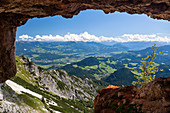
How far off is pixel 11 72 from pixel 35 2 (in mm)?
21585

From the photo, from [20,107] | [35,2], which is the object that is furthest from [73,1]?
[20,107]

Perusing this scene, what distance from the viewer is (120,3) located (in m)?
18.6

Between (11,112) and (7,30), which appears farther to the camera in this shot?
(11,112)

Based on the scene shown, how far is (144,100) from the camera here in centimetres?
1959

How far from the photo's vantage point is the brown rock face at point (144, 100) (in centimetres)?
1741

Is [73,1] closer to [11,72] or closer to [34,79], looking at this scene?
[11,72]

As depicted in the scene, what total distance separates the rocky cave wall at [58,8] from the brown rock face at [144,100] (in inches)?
487

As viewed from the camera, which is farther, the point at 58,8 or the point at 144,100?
the point at 58,8

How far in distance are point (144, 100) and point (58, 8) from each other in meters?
22.6

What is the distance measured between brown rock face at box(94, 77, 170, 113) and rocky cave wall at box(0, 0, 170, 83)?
487 inches

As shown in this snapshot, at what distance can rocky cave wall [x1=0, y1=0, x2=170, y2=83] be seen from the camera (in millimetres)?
17359

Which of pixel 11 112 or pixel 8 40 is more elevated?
pixel 8 40

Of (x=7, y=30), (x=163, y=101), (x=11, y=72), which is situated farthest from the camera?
(x=11, y=72)

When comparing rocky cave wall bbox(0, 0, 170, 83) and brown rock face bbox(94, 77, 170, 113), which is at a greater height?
rocky cave wall bbox(0, 0, 170, 83)
